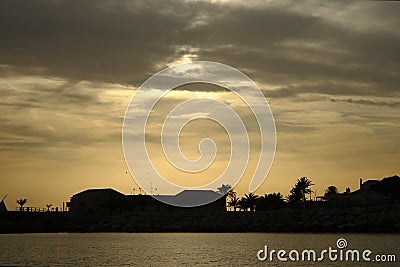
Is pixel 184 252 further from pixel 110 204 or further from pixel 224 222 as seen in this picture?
pixel 110 204

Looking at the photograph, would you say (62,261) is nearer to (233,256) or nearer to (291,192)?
(233,256)

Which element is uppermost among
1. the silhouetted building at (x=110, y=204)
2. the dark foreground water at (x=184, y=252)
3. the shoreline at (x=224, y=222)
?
the silhouetted building at (x=110, y=204)

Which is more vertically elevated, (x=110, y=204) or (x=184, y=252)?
(x=110, y=204)

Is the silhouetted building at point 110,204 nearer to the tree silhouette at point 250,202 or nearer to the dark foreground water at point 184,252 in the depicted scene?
the tree silhouette at point 250,202

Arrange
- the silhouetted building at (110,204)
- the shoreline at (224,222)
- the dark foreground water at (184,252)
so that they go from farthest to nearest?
1. the silhouetted building at (110,204)
2. the shoreline at (224,222)
3. the dark foreground water at (184,252)

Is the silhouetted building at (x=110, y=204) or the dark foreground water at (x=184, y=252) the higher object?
the silhouetted building at (x=110, y=204)

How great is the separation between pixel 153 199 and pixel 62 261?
88331 mm

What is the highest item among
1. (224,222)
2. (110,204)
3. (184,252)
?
(110,204)

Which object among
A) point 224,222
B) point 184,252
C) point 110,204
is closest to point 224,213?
point 224,222

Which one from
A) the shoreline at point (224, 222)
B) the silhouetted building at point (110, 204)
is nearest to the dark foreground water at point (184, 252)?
the shoreline at point (224, 222)

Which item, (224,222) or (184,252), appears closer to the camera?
(184,252)

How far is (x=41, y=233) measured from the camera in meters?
133

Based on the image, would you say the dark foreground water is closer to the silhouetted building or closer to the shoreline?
the shoreline

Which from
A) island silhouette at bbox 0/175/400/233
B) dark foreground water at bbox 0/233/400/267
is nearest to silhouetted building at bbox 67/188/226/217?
island silhouette at bbox 0/175/400/233
